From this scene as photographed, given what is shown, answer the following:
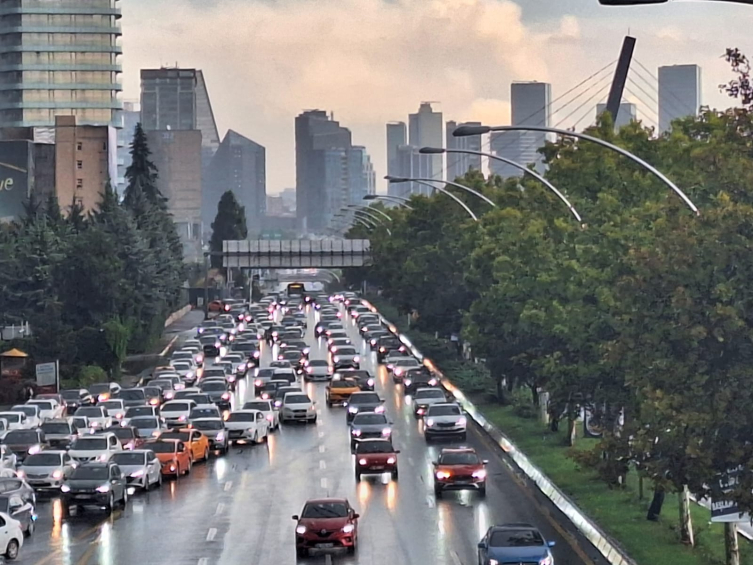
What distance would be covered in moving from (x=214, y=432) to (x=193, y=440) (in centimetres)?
348

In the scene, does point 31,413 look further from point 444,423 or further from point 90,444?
point 444,423

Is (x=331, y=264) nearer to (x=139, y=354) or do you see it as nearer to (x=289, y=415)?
(x=139, y=354)

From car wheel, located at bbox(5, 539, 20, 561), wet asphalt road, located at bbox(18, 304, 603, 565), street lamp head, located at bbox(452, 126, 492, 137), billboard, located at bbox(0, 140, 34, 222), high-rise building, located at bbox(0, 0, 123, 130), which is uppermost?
high-rise building, located at bbox(0, 0, 123, 130)

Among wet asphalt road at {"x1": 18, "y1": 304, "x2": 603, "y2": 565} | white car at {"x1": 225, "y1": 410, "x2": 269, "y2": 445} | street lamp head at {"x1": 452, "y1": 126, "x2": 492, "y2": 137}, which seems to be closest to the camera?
street lamp head at {"x1": 452, "y1": 126, "x2": 492, "y2": 137}

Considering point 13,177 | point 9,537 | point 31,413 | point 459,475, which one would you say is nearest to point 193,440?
point 459,475

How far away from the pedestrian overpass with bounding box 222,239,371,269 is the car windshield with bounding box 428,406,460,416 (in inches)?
4000

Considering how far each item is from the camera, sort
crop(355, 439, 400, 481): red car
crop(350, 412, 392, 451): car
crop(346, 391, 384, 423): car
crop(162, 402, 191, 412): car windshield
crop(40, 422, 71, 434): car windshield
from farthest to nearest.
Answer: crop(346, 391, 384, 423): car → crop(162, 402, 191, 412): car windshield → crop(40, 422, 71, 434): car windshield → crop(350, 412, 392, 451): car → crop(355, 439, 400, 481): red car

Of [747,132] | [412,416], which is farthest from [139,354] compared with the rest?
[747,132]

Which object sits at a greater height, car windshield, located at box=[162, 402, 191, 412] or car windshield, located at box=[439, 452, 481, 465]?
car windshield, located at box=[162, 402, 191, 412]

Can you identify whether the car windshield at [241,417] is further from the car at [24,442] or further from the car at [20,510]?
the car at [20,510]

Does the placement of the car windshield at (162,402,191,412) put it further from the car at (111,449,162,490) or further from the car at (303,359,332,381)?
the car at (303,359,332,381)

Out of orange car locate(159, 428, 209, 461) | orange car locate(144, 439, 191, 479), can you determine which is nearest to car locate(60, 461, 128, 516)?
orange car locate(144, 439, 191, 479)

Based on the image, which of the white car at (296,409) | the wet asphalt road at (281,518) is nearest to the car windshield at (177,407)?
the white car at (296,409)

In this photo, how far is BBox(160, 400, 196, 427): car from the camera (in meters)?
57.0
